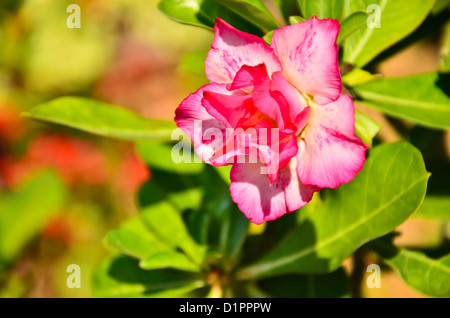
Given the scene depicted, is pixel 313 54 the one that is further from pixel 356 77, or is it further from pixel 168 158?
pixel 168 158

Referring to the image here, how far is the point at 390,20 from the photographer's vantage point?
2.72ft

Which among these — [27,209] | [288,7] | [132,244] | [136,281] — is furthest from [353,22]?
[27,209]

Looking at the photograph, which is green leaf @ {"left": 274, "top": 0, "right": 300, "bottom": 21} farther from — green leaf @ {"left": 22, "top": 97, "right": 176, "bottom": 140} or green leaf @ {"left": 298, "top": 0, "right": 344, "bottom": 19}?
green leaf @ {"left": 22, "top": 97, "right": 176, "bottom": 140}

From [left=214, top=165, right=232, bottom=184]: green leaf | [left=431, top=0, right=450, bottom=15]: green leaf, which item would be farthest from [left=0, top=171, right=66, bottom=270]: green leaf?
[left=431, top=0, right=450, bottom=15]: green leaf

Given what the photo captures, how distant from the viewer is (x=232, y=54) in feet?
2.19

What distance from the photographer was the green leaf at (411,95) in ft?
2.69

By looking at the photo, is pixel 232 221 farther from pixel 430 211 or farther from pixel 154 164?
pixel 430 211

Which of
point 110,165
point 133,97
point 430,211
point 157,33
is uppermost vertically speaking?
point 157,33

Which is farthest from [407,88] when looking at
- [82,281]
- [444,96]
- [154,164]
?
[82,281]

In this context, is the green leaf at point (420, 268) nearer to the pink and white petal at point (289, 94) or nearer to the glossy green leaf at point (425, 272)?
the glossy green leaf at point (425, 272)

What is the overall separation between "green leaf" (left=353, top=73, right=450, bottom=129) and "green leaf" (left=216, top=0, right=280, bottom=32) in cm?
20

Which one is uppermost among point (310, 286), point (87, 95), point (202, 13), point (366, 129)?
point (87, 95)

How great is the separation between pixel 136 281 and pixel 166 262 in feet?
0.70
